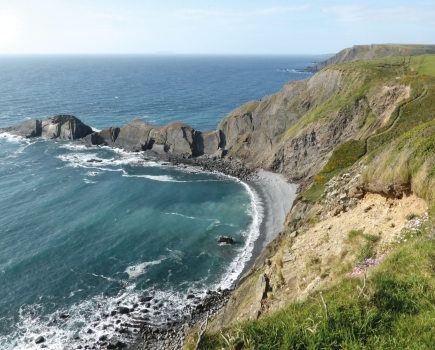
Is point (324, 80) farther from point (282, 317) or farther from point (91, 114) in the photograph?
point (91, 114)

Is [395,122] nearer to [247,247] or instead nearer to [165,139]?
[247,247]

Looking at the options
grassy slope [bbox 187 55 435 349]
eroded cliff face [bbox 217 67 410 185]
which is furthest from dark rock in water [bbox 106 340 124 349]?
eroded cliff face [bbox 217 67 410 185]

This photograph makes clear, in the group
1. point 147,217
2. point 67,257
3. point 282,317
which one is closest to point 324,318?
point 282,317

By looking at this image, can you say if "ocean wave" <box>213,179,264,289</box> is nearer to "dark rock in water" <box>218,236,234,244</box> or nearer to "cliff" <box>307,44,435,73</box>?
"dark rock in water" <box>218,236,234,244</box>

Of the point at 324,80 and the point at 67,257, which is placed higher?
the point at 324,80

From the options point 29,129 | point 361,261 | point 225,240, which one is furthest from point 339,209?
point 29,129
